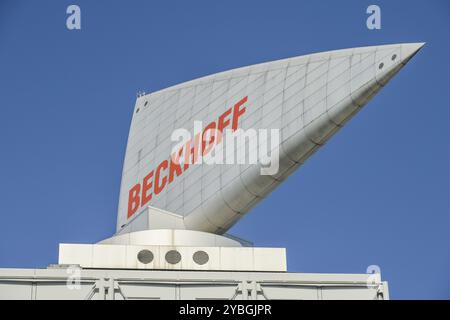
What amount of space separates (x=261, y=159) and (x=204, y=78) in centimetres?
894

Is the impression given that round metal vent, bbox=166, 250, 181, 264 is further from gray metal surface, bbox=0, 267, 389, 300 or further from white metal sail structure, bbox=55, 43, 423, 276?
gray metal surface, bbox=0, 267, 389, 300

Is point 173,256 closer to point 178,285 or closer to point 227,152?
point 178,285

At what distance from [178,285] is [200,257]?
3.25 m

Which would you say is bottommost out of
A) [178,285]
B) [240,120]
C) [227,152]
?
[178,285]

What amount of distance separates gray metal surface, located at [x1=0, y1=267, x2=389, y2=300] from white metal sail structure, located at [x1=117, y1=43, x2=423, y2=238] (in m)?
5.50

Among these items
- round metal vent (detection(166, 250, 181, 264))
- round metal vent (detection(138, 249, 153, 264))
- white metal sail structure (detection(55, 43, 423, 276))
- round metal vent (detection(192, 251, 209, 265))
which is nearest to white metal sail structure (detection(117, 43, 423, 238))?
white metal sail structure (detection(55, 43, 423, 276))

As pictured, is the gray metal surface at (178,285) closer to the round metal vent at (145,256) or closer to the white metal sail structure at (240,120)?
the round metal vent at (145,256)

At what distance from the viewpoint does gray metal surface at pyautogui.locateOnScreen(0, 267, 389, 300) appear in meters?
43.9

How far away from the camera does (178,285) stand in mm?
44781

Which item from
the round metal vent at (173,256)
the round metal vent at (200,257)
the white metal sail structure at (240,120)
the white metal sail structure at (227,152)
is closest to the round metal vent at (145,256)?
the white metal sail structure at (227,152)

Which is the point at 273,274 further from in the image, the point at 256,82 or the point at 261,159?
the point at 256,82

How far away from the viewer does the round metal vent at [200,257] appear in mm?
47625

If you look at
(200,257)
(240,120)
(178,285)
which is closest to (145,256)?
(200,257)
